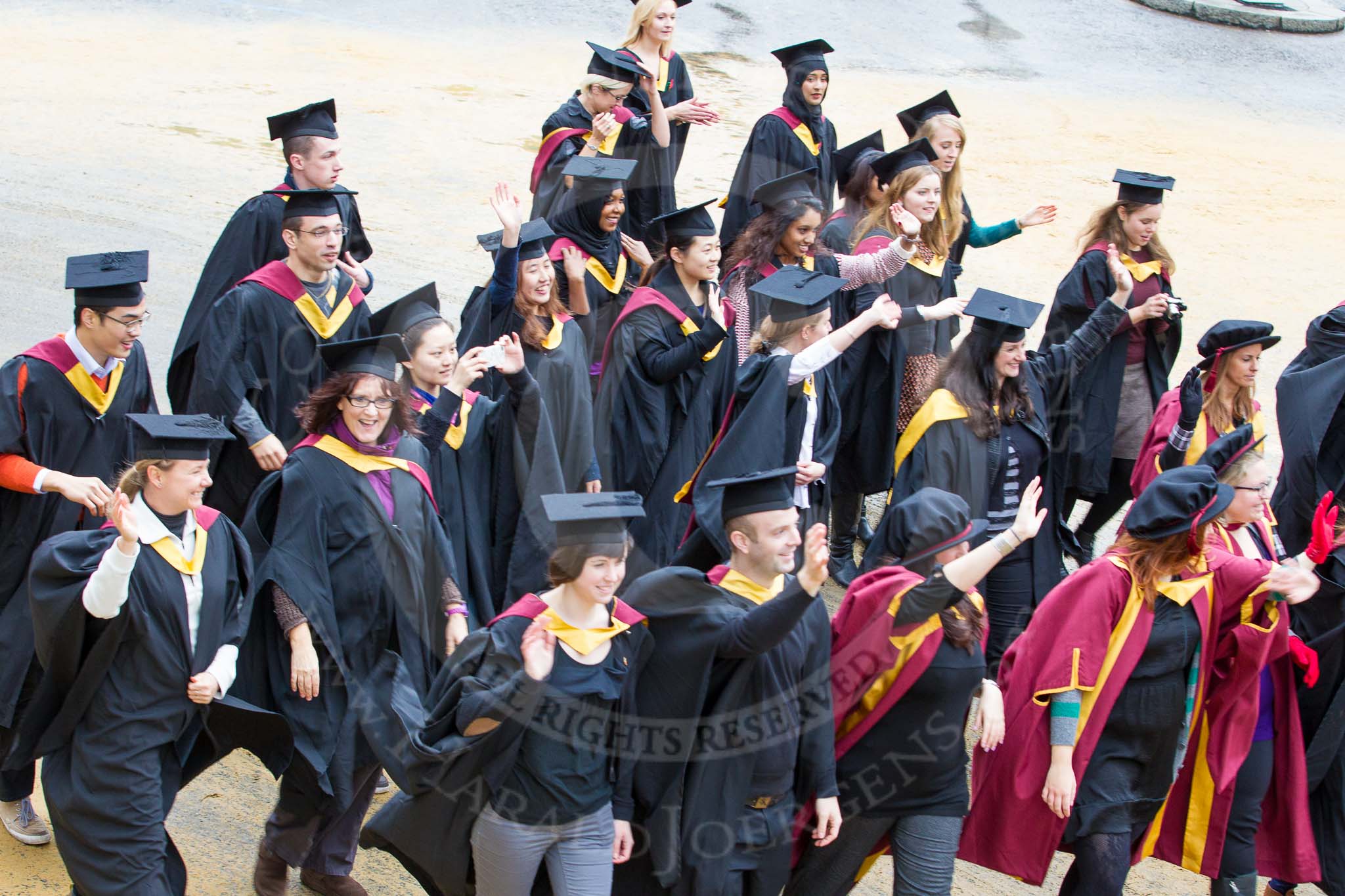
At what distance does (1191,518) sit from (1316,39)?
20154 mm

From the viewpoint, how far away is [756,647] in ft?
12.8

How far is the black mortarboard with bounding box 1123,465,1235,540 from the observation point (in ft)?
14.4

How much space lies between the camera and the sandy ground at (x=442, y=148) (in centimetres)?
1134

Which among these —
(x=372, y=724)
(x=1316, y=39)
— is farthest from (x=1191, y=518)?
(x=1316, y=39)

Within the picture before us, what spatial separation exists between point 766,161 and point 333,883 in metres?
5.05

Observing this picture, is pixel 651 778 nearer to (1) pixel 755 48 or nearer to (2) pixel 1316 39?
(1) pixel 755 48

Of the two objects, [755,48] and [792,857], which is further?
[755,48]

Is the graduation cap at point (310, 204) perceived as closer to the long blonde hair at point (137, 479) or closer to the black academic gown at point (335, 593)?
the black academic gown at point (335, 593)

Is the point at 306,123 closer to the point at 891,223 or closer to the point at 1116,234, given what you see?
the point at 891,223

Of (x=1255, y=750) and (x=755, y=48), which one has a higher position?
(x=755, y=48)

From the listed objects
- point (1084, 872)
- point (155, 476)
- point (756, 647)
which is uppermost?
point (155, 476)

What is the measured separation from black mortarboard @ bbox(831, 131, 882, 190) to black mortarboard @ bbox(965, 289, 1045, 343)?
245 cm

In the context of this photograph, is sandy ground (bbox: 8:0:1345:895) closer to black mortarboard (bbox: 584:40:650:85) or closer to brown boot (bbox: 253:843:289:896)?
black mortarboard (bbox: 584:40:650:85)

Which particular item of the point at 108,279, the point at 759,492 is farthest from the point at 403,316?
the point at 759,492
